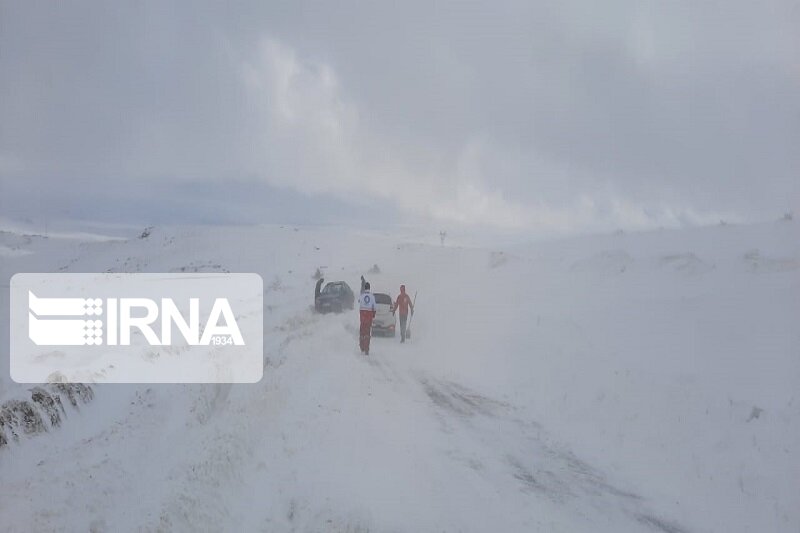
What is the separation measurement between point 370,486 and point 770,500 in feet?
15.9

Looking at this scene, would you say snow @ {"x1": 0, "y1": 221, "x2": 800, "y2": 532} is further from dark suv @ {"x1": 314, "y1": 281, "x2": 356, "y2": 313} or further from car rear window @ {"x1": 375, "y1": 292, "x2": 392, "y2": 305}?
dark suv @ {"x1": 314, "y1": 281, "x2": 356, "y2": 313}

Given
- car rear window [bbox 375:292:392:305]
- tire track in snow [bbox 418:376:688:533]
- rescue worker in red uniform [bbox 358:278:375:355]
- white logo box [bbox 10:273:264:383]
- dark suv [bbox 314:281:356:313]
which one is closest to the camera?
tire track in snow [bbox 418:376:688:533]

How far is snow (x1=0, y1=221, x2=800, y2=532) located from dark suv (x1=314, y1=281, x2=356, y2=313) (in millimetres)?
7396

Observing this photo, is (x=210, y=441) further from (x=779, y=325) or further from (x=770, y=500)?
(x=779, y=325)

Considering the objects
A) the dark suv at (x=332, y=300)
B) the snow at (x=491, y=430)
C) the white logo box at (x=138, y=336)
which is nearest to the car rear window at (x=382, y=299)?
the snow at (x=491, y=430)

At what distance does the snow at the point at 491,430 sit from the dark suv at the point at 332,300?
740 cm

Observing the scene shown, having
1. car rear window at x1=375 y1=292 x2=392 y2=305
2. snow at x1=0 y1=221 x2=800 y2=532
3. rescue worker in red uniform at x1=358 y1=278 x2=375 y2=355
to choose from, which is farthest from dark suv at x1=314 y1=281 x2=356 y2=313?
rescue worker in red uniform at x1=358 y1=278 x2=375 y2=355

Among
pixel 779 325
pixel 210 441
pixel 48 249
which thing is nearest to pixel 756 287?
pixel 779 325

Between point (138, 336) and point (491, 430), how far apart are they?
15.5 meters

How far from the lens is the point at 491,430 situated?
9.67 m

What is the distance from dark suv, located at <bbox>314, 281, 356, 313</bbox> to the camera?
2755 centimetres

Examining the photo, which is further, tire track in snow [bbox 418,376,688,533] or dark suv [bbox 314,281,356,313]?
dark suv [bbox 314,281,356,313]

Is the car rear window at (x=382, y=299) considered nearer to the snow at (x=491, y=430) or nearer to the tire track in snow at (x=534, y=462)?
the snow at (x=491, y=430)

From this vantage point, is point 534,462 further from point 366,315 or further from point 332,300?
point 332,300
